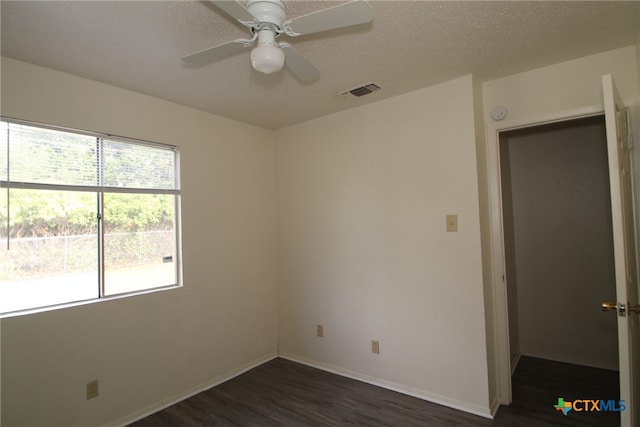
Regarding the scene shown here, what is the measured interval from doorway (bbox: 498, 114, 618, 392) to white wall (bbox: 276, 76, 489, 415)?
1050 millimetres

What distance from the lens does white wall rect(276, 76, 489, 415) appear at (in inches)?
97.1

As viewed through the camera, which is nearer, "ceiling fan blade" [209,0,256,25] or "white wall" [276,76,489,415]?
"ceiling fan blade" [209,0,256,25]

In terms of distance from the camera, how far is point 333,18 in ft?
4.34

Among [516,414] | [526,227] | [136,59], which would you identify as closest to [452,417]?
[516,414]

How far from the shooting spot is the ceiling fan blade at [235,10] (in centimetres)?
121

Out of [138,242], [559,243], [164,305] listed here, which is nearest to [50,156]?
[138,242]

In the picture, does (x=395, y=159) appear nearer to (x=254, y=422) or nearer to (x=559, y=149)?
(x=559, y=149)

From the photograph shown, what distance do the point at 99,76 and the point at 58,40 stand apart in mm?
464

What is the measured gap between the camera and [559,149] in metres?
3.43

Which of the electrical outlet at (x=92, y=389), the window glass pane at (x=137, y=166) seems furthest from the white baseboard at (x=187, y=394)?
the window glass pane at (x=137, y=166)

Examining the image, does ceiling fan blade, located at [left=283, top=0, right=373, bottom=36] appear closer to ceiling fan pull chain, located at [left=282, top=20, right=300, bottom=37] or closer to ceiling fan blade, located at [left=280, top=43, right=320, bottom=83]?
ceiling fan pull chain, located at [left=282, top=20, right=300, bottom=37]

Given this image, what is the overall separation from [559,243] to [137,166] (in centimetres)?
407

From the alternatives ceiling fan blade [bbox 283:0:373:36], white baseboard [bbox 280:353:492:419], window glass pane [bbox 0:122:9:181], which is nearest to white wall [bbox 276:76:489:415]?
white baseboard [bbox 280:353:492:419]

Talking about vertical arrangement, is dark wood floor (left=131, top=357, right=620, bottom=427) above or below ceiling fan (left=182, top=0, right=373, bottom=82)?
below
